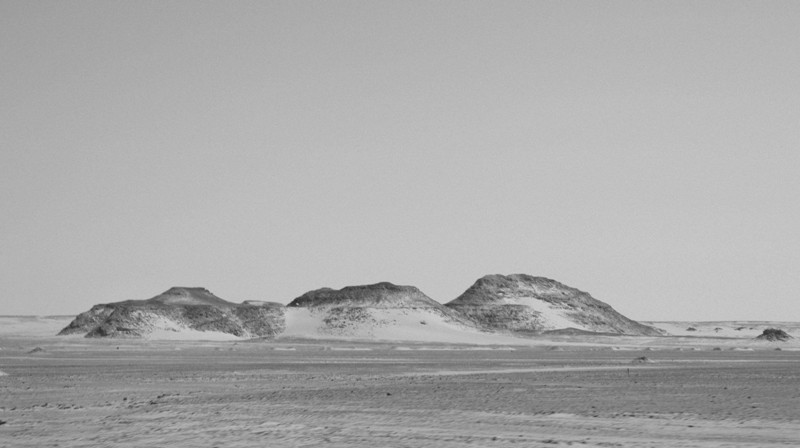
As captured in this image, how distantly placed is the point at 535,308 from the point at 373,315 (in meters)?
26.3

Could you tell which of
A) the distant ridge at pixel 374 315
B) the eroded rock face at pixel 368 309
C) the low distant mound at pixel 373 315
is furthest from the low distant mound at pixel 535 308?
the low distant mound at pixel 373 315

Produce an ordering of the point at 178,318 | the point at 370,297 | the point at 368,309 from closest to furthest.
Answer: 1. the point at 178,318
2. the point at 368,309
3. the point at 370,297

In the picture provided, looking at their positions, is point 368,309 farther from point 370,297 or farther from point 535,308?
point 535,308

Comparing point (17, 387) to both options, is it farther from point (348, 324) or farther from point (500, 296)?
point (500, 296)

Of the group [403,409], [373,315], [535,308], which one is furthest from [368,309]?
[403,409]

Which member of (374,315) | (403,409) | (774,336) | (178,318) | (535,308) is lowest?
(403,409)

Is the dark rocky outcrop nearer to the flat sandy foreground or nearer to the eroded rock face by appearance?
the eroded rock face

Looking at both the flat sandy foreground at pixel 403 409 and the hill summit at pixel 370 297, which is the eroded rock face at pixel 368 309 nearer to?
the hill summit at pixel 370 297

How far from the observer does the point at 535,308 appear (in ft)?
456

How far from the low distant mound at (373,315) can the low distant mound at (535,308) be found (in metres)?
6.55

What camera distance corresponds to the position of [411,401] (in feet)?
83.3

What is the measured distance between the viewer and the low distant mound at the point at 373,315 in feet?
394

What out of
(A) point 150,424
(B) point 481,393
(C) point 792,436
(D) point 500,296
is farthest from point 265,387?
(D) point 500,296

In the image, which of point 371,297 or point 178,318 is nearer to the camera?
point 178,318
